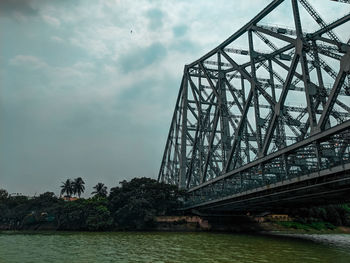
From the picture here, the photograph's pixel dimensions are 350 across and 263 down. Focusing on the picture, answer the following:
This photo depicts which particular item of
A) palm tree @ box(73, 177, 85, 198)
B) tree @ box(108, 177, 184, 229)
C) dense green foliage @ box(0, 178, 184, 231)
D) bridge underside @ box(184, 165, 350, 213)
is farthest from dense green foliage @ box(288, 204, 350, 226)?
palm tree @ box(73, 177, 85, 198)

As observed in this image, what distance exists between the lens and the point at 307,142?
1158 inches

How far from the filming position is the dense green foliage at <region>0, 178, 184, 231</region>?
64375 mm

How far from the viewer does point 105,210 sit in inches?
2591

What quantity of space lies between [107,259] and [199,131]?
5249 cm

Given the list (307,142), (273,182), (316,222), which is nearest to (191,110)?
(316,222)

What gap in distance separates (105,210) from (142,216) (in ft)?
27.9

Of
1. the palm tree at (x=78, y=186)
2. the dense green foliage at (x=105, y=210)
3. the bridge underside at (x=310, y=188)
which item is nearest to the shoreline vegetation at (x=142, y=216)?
the dense green foliage at (x=105, y=210)

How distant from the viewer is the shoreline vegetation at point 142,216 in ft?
213

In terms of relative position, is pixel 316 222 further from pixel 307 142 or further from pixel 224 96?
pixel 307 142

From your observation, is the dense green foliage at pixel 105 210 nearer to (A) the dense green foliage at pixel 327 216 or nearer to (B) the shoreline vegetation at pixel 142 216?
(B) the shoreline vegetation at pixel 142 216

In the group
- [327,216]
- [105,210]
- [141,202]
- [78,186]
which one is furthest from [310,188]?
[78,186]

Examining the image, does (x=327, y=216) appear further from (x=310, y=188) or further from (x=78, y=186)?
(x=78, y=186)

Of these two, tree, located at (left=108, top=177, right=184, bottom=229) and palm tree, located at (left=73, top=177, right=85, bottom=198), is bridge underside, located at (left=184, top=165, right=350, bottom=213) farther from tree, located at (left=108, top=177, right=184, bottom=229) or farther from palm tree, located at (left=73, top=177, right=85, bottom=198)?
palm tree, located at (left=73, top=177, right=85, bottom=198)

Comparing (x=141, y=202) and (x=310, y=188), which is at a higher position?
(x=141, y=202)
